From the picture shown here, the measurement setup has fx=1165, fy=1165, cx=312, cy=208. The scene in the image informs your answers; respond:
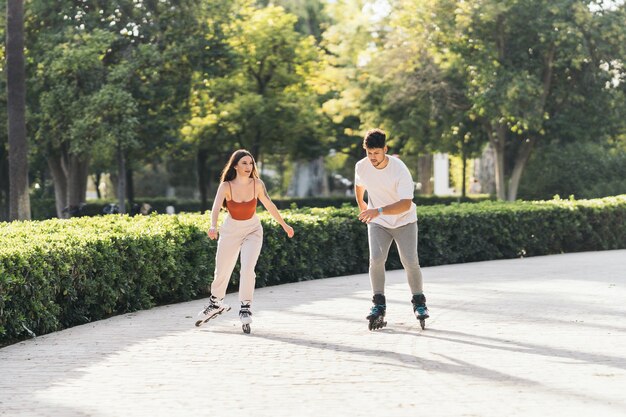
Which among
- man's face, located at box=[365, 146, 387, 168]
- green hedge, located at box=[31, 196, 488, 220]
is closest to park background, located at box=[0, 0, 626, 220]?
green hedge, located at box=[31, 196, 488, 220]

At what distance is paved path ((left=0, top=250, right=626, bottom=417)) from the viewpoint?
6.95 metres

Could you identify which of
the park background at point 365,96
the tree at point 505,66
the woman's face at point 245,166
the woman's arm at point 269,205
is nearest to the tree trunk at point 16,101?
the park background at point 365,96

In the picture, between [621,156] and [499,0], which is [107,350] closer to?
[499,0]

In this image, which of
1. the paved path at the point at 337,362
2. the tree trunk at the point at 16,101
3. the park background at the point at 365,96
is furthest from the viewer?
the park background at the point at 365,96

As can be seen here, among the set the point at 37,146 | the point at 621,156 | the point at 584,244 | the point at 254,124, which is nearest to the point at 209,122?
the point at 254,124

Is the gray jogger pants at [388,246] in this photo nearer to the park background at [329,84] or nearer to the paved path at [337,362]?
the paved path at [337,362]

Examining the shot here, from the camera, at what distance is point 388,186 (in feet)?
33.7

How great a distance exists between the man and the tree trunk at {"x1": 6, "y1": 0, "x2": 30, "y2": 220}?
15.2m

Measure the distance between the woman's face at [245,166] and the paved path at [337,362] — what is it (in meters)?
1.46

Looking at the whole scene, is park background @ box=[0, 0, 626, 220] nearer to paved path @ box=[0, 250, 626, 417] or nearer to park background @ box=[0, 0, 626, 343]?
park background @ box=[0, 0, 626, 343]

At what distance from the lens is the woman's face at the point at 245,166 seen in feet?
35.1

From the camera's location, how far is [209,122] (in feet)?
148

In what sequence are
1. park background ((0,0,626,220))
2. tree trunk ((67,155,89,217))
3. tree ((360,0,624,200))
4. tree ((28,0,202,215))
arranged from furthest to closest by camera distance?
tree trunk ((67,155,89,217)) < tree ((360,0,624,200)) < park background ((0,0,626,220)) < tree ((28,0,202,215))

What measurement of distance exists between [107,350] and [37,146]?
30.5 meters
